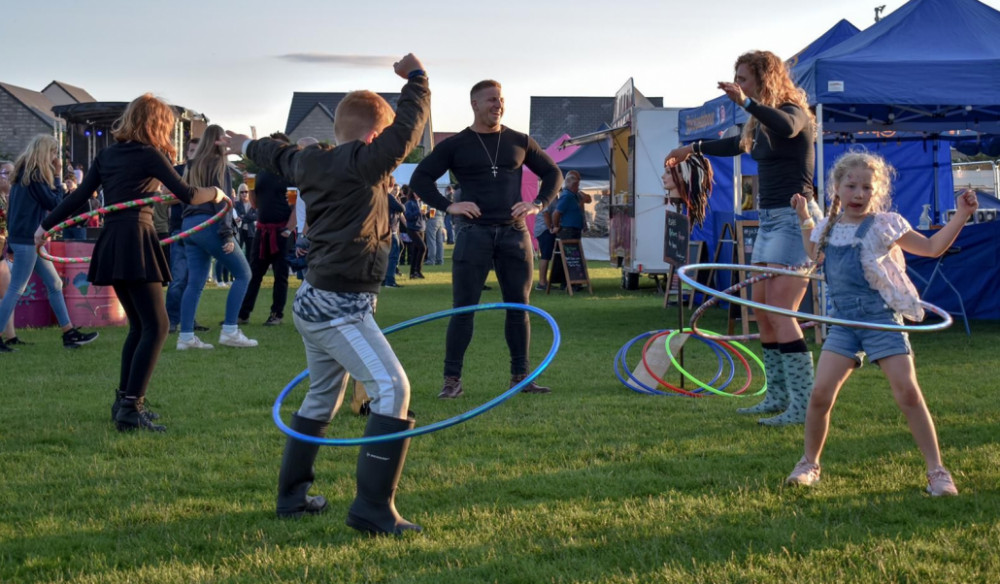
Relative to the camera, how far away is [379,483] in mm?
4211

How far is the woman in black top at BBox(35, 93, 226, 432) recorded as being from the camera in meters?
6.38

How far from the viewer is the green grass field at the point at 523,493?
3.81 meters

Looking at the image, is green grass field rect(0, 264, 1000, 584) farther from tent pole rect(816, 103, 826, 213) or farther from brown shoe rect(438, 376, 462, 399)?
tent pole rect(816, 103, 826, 213)

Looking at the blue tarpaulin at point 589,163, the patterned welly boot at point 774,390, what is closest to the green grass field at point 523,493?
the patterned welly boot at point 774,390

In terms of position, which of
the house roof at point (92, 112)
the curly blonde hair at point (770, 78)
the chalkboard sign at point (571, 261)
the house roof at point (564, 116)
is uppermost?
the house roof at point (564, 116)

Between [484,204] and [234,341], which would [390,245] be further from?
[234,341]

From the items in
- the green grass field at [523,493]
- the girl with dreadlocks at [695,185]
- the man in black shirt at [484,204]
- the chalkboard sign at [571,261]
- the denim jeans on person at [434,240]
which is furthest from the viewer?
the denim jeans on person at [434,240]

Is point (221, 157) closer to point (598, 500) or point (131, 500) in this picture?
point (131, 500)

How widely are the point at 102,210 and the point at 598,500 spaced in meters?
3.86

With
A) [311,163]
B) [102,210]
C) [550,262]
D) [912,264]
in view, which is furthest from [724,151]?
[550,262]

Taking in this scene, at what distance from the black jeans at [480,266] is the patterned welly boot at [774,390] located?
5.91 feet

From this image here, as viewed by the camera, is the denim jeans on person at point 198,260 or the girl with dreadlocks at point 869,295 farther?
the denim jeans on person at point 198,260

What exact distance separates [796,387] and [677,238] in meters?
7.20

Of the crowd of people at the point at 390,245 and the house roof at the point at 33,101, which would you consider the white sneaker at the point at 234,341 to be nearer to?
the crowd of people at the point at 390,245
